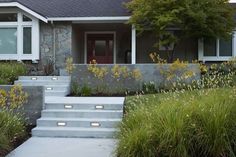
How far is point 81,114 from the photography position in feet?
35.3

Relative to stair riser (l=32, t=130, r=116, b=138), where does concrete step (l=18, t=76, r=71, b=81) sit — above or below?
above

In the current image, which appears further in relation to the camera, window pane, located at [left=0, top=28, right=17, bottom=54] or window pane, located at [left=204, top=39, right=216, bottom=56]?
window pane, located at [left=204, top=39, right=216, bottom=56]

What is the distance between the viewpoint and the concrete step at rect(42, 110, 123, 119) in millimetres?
10734

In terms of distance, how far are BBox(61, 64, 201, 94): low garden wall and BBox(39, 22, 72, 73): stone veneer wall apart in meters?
5.43

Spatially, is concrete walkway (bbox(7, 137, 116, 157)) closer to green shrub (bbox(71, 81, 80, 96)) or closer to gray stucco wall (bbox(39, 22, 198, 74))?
green shrub (bbox(71, 81, 80, 96))

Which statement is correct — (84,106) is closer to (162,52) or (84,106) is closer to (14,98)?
(14,98)

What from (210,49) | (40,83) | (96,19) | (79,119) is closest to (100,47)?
(96,19)

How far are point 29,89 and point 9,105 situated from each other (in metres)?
0.73

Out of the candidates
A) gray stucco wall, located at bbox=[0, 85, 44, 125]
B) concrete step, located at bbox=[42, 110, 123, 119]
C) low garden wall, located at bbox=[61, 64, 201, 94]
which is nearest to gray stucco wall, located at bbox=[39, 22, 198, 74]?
low garden wall, located at bbox=[61, 64, 201, 94]

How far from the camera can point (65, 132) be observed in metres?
9.93

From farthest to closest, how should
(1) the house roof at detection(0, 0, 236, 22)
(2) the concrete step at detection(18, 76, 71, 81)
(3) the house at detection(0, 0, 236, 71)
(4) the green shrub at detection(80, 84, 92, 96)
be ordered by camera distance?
(3) the house at detection(0, 0, 236, 71) → (1) the house roof at detection(0, 0, 236, 22) → (2) the concrete step at detection(18, 76, 71, 81) → (4) the green shrub at detection(80, 84, 92, 96)

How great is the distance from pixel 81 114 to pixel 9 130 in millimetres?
2368

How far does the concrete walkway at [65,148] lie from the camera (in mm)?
8055

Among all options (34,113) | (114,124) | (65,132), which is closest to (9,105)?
(34,113)
